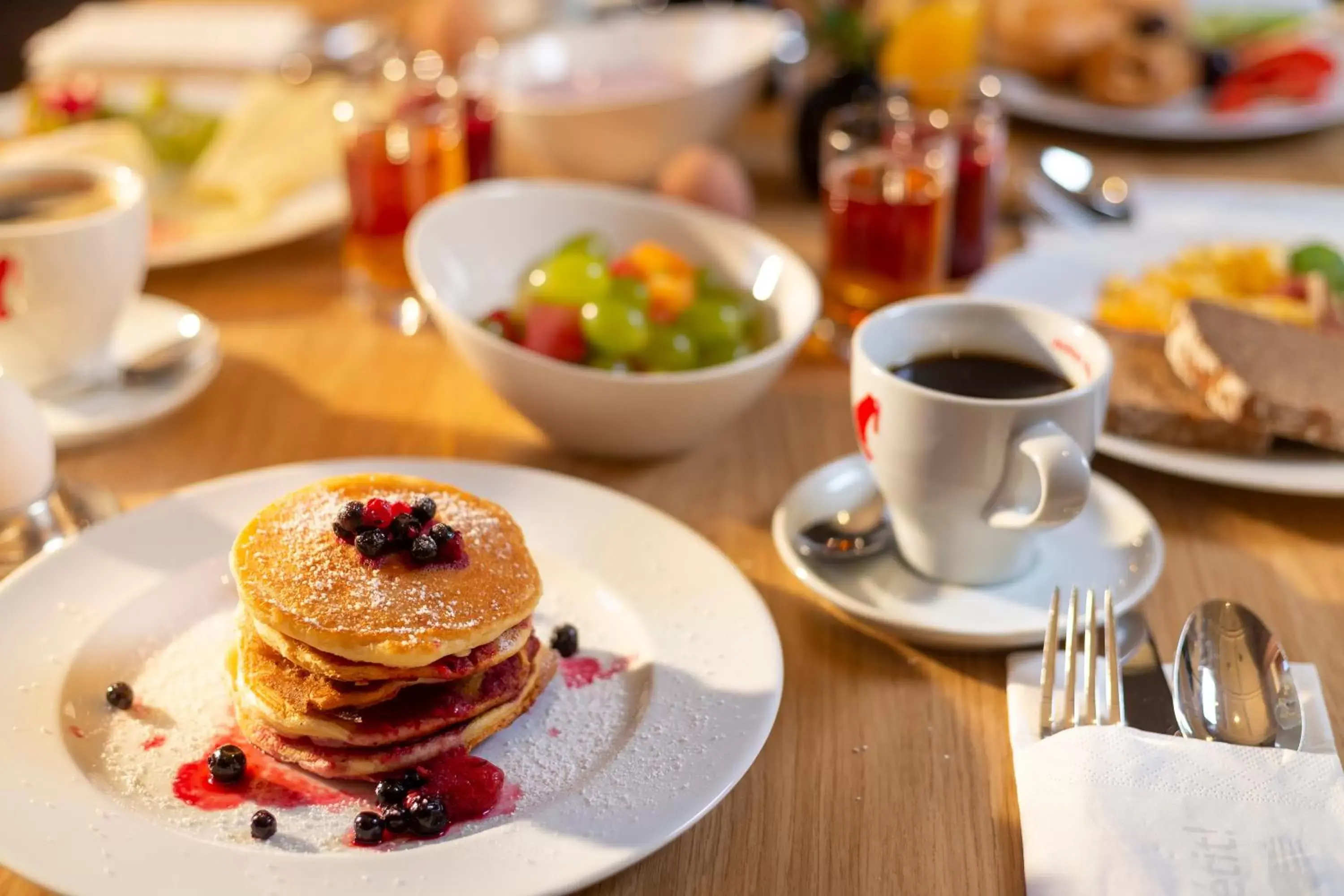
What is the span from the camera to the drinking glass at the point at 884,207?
171 cm

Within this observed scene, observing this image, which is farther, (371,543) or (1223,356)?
(1223,356)

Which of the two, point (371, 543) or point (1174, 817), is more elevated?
point (371, 543)

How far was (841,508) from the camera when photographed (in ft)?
4.27

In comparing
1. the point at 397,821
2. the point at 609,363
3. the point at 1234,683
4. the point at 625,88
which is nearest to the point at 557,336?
the point at 609,363

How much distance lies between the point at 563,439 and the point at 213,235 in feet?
2.66

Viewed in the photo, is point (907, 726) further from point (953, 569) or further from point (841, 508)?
point (841, 508)

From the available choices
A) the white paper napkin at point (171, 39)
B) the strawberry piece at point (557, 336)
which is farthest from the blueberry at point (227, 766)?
the white paper napkin at point (171, 39)

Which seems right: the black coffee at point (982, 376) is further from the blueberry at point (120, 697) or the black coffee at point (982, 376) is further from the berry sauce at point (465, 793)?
the blueberry at point (120, 697)

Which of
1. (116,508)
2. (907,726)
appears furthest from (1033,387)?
(116,508)

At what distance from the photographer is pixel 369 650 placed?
93 centimetres

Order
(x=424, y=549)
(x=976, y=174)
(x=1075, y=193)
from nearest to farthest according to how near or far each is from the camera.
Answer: (x=424, y=549), (x=976, y=174), (x=1075, y=193)

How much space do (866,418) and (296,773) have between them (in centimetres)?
57

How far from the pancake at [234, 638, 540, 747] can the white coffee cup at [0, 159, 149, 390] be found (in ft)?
2.10

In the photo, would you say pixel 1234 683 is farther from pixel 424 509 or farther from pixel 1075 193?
pixel 1075 193
